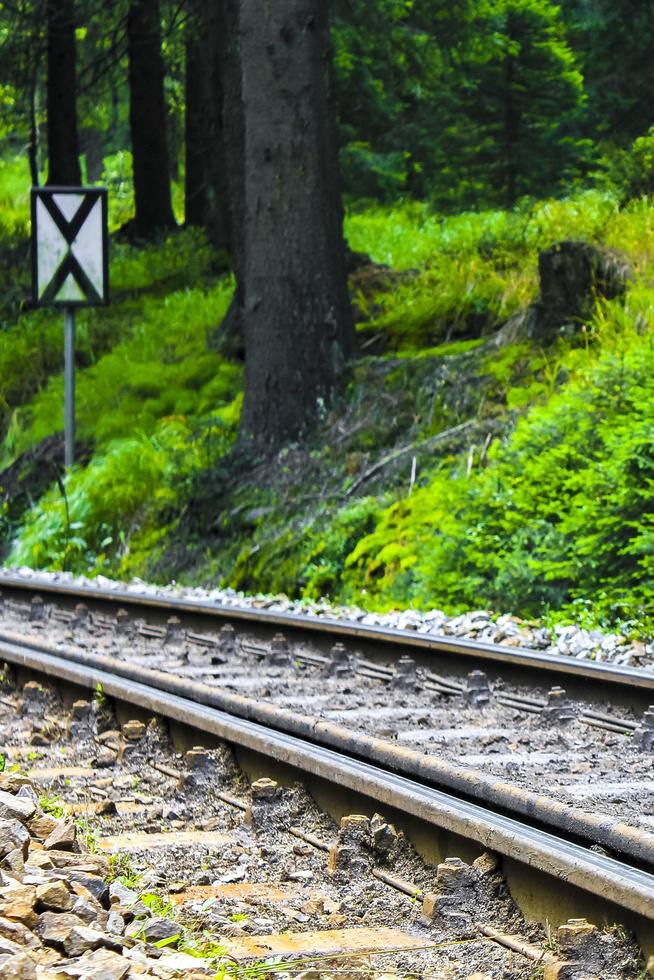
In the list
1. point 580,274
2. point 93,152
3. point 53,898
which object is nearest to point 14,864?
point 53,898

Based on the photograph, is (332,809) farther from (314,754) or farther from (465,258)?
(465,258)

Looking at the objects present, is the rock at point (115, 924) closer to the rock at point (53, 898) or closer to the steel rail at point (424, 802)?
the rock at point (53, 898)

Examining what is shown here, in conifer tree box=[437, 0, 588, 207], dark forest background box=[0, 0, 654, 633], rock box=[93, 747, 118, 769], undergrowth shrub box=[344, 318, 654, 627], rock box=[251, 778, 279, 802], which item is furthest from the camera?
conifer tree box=[437, 0, 588, 207]

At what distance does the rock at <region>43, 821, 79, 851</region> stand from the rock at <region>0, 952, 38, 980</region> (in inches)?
39.8

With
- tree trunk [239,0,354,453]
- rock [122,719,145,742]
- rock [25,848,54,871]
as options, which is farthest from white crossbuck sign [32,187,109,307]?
rock [25,848,54,871]

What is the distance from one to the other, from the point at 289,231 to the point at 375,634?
5943mm

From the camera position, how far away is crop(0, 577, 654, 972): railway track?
143 inches

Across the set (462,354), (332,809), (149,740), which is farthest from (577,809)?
(462,354)

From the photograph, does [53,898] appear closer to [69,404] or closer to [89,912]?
[89,912]

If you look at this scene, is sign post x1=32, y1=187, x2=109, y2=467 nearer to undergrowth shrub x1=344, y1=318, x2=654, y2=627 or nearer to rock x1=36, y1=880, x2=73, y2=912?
undergrowth shrub x1=344, y1=318, x2=654, y2=627

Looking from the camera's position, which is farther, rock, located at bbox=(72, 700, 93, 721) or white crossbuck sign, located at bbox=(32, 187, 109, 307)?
white crossbuck sign, located at bbox=(32, 187, 109, 307)

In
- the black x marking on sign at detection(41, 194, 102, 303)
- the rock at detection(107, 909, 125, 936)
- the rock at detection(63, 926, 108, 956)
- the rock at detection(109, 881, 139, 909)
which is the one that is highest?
the black x marking on sign at detection(41, 194, 102, 303)

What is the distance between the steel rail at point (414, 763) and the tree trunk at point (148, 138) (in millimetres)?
17019

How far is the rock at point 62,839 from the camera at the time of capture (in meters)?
3.68
